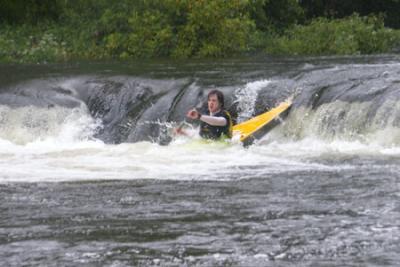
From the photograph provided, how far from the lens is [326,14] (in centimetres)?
3453

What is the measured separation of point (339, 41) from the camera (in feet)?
86.3

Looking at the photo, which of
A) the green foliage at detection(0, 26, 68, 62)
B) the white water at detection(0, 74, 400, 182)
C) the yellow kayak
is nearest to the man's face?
the white water at detection(0, 74, 400, 182)

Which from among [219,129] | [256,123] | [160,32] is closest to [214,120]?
[219,129]

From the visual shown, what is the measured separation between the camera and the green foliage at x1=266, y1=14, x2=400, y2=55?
2633cm

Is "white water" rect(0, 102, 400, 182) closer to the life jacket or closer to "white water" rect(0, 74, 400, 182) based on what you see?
"white water" rect(0, 74, 400, 182)

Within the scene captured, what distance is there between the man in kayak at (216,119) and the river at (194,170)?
0.20 m

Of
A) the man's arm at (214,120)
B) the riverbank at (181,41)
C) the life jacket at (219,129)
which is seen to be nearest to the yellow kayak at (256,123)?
the life jacket at (219,129)

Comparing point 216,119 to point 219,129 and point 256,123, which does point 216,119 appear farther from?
point 256,123

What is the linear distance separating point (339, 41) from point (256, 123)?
12341 millimetres

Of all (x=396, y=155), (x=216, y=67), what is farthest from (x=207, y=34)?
(x=396, y=155)

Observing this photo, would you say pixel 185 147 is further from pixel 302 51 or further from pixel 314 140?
pixel 302 51

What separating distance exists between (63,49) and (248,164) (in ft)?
53.1

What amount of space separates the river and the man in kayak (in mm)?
199

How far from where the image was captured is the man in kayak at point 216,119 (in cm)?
1355
